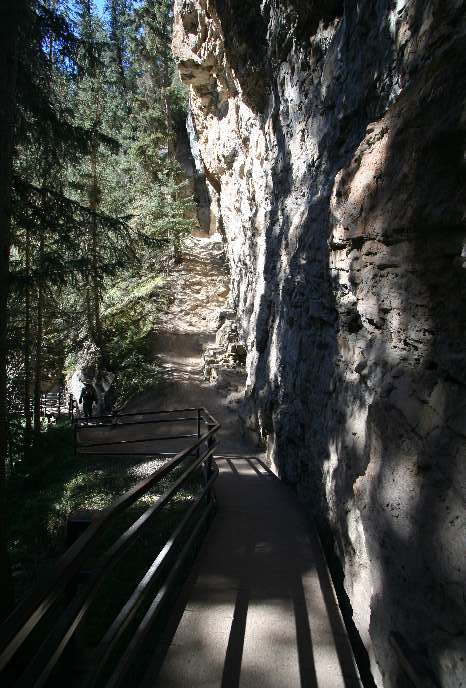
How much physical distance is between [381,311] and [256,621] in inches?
94.5

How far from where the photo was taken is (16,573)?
21.6ft

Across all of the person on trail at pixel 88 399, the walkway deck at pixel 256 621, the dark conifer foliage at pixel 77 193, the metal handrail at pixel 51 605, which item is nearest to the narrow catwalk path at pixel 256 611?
the walkway deck at pixel 256 621

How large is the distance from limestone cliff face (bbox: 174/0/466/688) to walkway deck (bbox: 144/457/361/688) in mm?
280

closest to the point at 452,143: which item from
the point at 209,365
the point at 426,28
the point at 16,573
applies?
the point at 426,28

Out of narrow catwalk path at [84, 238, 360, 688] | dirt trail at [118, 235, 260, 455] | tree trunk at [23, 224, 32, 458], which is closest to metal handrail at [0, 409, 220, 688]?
narrow catwalk path at [84, 238, 360, 688]

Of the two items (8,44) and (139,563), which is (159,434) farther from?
(8,44)

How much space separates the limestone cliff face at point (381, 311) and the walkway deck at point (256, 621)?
0.28 metres

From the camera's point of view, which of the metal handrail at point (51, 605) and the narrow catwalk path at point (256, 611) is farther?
the narrow catwalk path at point (256, 611)

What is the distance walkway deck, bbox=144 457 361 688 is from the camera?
2520 mm

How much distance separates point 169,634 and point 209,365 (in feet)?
45.3

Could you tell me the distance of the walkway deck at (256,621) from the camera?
2.52 meters

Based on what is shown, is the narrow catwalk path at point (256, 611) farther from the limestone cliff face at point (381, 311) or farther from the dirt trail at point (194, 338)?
the dirt trail at point (194, 338)

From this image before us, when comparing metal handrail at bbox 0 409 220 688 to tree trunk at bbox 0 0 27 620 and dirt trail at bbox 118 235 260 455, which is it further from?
dirt trail at bbox 118 235 260 455

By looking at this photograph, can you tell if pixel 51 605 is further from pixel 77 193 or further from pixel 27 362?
Result: pixel 77 193
